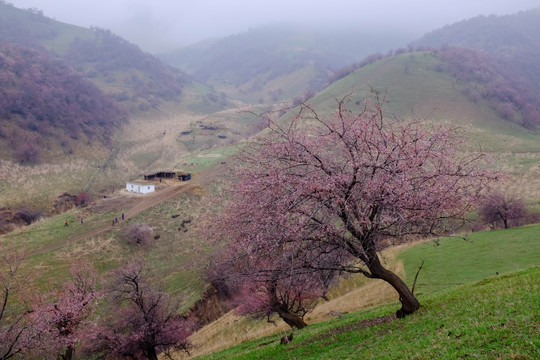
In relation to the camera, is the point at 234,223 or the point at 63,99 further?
the point at 63,99

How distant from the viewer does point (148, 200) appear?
57.0m

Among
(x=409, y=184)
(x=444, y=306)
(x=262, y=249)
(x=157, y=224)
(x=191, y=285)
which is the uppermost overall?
(x=409, y=184)

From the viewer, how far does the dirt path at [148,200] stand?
1774 inches

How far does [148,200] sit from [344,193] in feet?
172

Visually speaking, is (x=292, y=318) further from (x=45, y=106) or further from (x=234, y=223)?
(x=45, y=106)

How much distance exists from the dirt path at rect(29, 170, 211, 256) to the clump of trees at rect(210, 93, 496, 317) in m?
41.7

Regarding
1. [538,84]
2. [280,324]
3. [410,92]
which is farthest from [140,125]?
[538,84]

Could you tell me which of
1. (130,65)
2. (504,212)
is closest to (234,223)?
(504,212)

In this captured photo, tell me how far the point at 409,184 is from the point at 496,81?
135 metres

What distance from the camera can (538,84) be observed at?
162 metres

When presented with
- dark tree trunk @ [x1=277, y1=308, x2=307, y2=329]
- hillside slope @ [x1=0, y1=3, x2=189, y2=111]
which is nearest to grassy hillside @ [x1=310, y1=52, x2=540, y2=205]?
dark tree trunk @ [x1=277, y1=308, x2=307, y2=329]

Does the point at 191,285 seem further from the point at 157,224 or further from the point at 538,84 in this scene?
the point at 538,84

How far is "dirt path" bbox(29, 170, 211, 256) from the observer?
45.1 meters

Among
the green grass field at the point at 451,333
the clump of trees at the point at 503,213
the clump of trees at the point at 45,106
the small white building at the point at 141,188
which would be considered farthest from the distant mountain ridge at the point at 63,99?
the clump of trees at the point at 503,213
